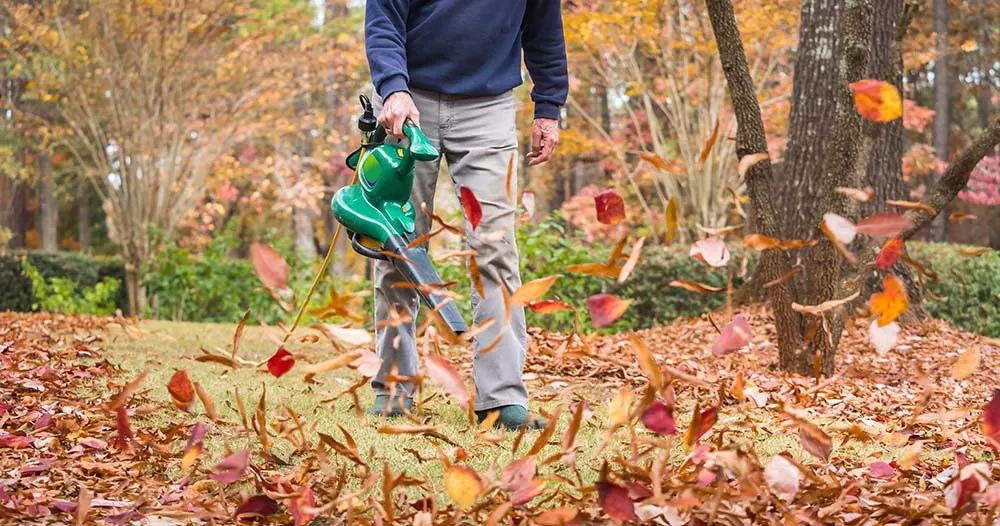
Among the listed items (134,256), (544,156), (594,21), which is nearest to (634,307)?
(594,21)

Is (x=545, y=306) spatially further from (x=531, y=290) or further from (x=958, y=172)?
(x=958, y=172)

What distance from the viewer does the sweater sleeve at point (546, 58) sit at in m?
3.28

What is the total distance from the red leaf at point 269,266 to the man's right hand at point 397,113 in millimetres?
996

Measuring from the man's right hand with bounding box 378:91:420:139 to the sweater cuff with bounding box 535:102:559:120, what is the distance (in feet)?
2.15

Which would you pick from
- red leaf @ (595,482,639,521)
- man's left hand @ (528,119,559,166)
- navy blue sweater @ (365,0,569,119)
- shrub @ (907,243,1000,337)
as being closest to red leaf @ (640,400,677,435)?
red leaf @ (595,482,639,521)

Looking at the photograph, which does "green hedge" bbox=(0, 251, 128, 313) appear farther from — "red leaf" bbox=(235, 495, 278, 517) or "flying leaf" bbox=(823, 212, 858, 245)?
"flying leaf" bbox=(823, 212, 858, 245)

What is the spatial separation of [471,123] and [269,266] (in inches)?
53.5

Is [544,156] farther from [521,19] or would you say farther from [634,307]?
[634,307]

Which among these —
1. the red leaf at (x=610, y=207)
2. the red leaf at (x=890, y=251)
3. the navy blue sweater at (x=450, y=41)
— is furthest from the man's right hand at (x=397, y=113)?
the red leaf at (x=890, y=251)

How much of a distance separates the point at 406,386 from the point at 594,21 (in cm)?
800

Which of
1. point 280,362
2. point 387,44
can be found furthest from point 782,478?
point 387,44

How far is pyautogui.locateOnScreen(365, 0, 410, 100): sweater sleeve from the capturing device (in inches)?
111

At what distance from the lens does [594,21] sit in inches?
415

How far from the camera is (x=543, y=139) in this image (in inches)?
130
